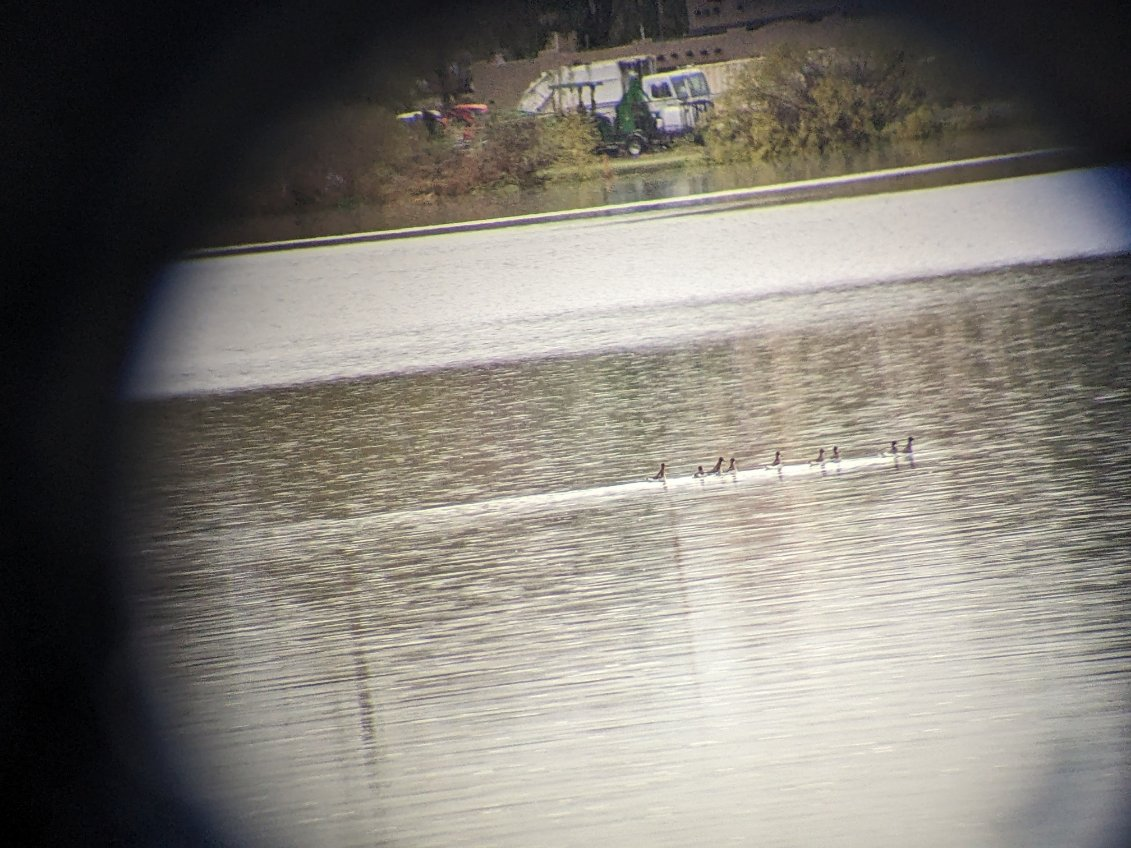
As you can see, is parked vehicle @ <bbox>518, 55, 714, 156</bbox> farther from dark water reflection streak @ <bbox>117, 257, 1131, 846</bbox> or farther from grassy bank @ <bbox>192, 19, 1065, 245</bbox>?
dark water reflection streak @ <bbox>117, 257, 1131, 846</bbox>

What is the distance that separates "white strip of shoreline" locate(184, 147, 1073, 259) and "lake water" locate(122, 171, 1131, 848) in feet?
0.24

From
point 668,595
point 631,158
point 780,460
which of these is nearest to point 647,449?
point 780,460

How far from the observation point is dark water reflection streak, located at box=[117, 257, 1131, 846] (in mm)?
1744

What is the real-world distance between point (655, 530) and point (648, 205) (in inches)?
66.9

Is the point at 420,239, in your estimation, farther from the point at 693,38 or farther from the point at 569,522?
the point at 569,522

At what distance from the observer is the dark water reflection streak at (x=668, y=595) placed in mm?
1744

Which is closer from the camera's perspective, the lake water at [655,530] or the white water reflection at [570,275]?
the lake water at [655,530]

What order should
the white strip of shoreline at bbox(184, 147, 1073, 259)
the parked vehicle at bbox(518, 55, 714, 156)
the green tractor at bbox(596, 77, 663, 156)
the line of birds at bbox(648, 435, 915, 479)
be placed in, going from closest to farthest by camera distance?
the line of birds at bbox(648, 435, 915, 479) → the parked vehicle at bbox(518, 55, 714, 156) → the green tractor at bbox(596, 77, 663, 156) → the white strip of shoreline at bbox(184, 147, 1073, 259)

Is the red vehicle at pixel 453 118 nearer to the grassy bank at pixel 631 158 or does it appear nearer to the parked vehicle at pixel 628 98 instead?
the grassy bank at pixel 631 158

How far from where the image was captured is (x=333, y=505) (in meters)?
2.97

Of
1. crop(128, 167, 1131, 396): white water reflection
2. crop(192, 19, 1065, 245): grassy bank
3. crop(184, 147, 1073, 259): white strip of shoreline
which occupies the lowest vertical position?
crop(128, 167, 1131, 396): white water reflection

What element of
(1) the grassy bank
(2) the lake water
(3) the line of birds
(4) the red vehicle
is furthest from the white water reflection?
(3) the line of birds

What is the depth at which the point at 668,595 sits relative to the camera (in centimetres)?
234

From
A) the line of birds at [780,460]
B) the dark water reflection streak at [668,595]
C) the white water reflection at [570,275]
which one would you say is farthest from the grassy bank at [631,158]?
the line of birds at [780,460]
